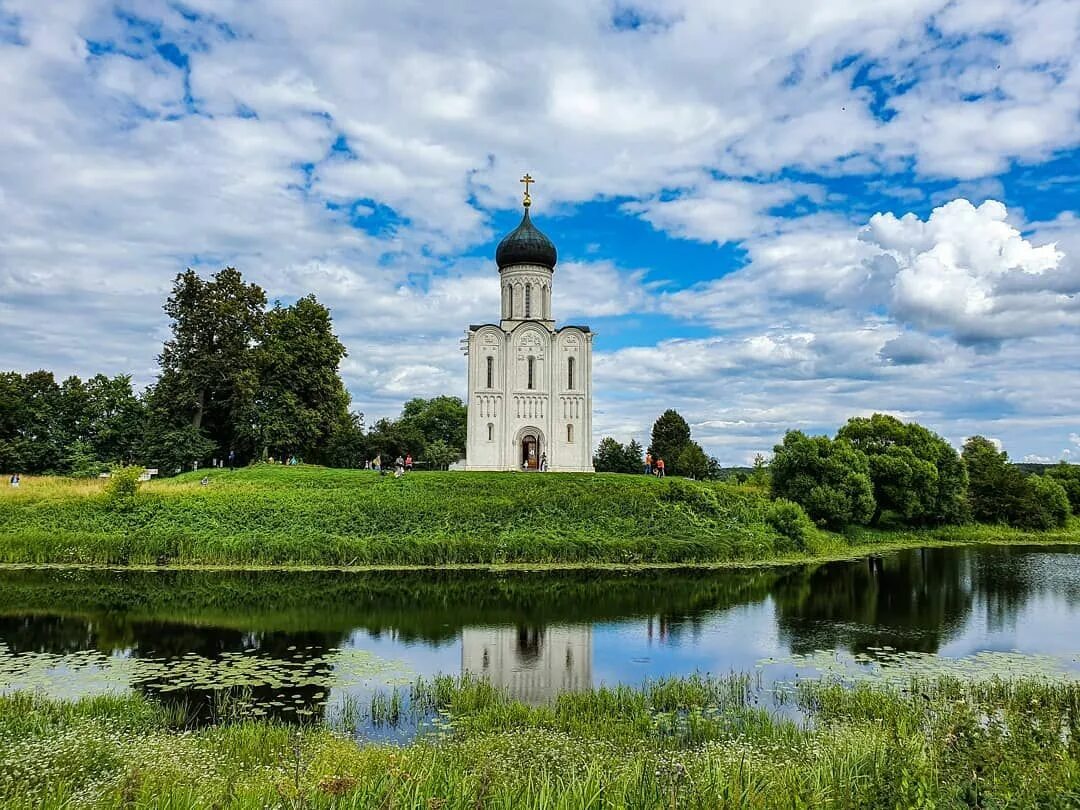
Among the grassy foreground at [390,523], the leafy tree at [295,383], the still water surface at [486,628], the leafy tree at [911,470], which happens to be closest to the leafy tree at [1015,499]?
the leafy tree at [911,470]

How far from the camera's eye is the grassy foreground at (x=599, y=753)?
5.62 meters

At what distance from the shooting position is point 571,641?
631 inches

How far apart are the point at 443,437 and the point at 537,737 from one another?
6697 cm

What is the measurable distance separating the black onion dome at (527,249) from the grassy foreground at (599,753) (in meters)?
34.8

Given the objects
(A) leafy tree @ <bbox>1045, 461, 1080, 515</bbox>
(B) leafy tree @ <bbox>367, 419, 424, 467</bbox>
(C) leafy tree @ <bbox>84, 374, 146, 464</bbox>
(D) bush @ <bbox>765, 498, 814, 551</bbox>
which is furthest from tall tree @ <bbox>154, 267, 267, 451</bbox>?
(A) leafy tree @ <bbox>1045, 461, 1080, 515</bbox>

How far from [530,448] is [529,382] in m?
3.80

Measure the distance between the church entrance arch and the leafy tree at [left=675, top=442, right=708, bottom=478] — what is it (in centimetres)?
1528

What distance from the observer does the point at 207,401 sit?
45.4 meters

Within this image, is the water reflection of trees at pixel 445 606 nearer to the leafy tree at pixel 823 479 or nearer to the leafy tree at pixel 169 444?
the leafy tree at pixel 823 479

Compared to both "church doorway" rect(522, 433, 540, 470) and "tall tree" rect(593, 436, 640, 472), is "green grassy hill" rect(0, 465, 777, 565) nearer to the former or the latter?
"church doorway" rect(522, 433, 540, 470)

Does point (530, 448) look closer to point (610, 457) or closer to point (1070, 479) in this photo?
point (610, 457)

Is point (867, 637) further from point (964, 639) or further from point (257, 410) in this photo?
point (257, 410)

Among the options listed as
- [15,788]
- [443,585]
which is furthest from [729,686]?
[443,585]

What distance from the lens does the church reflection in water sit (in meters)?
12.7
